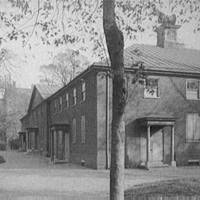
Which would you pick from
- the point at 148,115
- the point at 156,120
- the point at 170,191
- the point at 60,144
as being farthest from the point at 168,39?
the point at 170,191

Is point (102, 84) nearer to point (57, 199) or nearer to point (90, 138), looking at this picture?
point (90, 138)

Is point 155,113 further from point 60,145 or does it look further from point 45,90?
point 45,90

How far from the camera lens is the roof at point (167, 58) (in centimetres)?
2472

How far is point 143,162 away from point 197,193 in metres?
13.4

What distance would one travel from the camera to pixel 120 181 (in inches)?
308

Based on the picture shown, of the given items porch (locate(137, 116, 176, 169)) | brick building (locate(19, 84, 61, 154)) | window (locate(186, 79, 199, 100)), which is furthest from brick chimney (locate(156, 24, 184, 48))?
brick building (locate(19, 84, 61, 154))

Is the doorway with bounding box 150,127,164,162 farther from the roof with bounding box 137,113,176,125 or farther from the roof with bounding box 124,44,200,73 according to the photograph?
the roof with bounding box 124,44,200,73

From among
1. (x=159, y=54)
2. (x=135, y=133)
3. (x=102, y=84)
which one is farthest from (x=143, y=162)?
(x=159, y=54)

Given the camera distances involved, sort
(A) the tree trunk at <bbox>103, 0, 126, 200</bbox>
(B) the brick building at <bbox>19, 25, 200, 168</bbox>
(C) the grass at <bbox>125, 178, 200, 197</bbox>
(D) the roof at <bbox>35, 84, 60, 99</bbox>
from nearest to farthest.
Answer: (A) the tree trunk at <bbox>103, 0, 126, 200</bbox>
(C) the grass at <bbox>125, 178, 200, 197</bbox>
(B) the brick building at <bbox>19, 25, 200, 168</bbox>
(D) the roof at <bbox>35, 84, 60, 99</bbox>

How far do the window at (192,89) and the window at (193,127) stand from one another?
1285 mm

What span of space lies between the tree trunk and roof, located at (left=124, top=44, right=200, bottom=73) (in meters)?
14.8

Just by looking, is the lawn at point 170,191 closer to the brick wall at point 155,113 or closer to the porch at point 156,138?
the porch at point 156,138

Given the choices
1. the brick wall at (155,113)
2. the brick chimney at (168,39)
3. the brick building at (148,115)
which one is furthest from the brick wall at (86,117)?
the brick chimney at (168,39)

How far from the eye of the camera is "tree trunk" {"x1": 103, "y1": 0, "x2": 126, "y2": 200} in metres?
7.84
